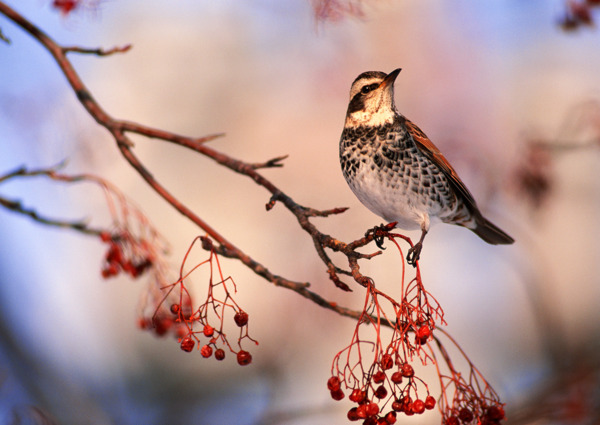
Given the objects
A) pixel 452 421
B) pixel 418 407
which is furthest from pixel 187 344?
pixel 452 421

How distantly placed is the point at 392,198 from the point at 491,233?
0.73 metres

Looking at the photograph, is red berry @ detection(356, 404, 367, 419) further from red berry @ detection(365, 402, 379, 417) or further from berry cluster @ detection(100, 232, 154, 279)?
berry cluster @ detection(100, 232, 154, 279)

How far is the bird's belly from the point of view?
8.11 ft

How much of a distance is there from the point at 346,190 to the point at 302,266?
1219 mm

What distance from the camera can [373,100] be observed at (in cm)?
264

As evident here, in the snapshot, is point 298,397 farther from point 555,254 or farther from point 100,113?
point 100,113

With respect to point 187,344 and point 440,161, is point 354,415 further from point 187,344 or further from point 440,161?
point 440,161

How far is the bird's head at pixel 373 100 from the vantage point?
2603 mm

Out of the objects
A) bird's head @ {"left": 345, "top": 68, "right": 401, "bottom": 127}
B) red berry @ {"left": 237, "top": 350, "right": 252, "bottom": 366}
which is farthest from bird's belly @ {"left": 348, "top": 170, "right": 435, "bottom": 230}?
red berry @ {"left": 237, "top": 350, "right": 252, "bottom": 366}

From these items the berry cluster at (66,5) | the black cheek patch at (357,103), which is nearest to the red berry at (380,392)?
the black cheek patch at (357,103)

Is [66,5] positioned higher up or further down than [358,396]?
higher up

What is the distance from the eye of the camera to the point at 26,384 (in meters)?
5.35

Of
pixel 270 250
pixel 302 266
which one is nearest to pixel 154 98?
pixel 270 250

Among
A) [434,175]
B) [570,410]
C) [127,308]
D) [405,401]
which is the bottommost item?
A: [405,401]
